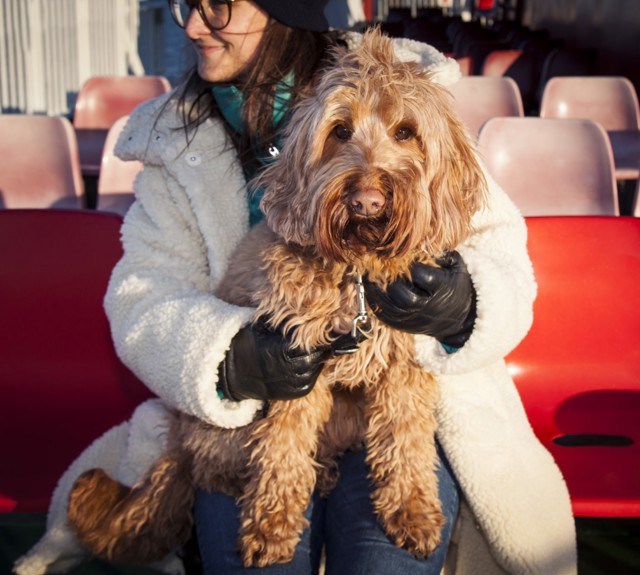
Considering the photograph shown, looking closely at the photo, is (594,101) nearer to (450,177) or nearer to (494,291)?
(494,291)

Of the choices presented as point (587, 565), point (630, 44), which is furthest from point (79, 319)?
point (630, 44)

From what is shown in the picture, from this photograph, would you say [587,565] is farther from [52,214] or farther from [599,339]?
[52,214]

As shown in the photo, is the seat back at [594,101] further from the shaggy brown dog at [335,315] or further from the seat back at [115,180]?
the shaggy brown dog at [335,315]

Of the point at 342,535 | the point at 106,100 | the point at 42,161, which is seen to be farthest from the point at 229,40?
the point at 106,100

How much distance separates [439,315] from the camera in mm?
2100

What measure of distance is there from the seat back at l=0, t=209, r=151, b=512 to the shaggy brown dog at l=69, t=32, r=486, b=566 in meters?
0.56

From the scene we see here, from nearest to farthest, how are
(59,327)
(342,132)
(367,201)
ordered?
1. (367,201)
2. (342,132)
3. (59,327)

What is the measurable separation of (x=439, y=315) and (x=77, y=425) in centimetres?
143

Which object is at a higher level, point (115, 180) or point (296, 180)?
point (296, 180)

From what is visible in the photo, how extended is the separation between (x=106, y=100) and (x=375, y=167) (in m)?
6.07

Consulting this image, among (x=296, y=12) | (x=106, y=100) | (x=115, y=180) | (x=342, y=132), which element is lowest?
(x=106, y=100)

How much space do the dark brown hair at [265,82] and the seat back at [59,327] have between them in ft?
1.82

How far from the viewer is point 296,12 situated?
2.42 m

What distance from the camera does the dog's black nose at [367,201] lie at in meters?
1.80
